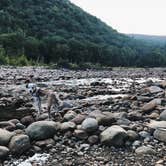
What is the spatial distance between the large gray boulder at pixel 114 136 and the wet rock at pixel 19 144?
2.23 m

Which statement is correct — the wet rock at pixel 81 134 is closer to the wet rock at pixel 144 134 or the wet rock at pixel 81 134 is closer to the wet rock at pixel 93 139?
the wet rock at pixel 93 139

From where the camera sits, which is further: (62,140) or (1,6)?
(1,6)

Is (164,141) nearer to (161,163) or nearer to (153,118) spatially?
(161,163)

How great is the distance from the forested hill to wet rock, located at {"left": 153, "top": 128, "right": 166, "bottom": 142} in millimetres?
70974

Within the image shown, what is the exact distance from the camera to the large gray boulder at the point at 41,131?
12.7 metres

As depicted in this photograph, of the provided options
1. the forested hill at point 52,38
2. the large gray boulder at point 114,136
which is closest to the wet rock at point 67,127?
the large gray boulder at point 114,136

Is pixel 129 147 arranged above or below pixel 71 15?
below

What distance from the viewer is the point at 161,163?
10570mm

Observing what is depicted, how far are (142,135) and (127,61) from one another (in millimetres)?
125806

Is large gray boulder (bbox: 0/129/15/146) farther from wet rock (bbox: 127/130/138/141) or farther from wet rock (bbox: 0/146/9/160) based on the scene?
wet rock (bbox: 127/130/138/141)

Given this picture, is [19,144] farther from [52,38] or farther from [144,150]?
[52,38]

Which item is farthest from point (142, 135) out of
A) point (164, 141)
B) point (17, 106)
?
point (17, 106)

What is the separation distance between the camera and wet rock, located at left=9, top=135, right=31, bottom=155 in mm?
11750

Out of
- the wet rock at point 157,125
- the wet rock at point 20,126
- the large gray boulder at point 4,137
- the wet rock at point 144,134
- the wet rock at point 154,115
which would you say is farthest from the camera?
the wet rock at point 154,115
